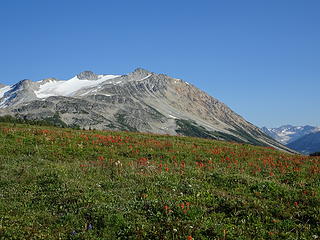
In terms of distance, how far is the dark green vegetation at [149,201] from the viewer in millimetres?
11055

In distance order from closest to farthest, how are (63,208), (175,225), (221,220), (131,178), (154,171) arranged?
(175,225), (221,220), (63,208), (131,178), (154,171)

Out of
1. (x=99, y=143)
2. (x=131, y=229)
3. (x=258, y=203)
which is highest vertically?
(x=99, y=143)

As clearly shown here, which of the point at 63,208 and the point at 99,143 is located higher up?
the point at 99,143

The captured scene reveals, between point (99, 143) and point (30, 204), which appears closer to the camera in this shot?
point (30, 204)

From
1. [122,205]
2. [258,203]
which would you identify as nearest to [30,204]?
[122,205]

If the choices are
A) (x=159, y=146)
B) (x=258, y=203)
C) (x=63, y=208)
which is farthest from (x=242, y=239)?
(x=159, y=146)

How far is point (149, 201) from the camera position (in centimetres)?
1328

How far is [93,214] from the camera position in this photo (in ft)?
40.0

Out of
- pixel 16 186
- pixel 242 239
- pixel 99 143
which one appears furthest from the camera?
pixel 99 143

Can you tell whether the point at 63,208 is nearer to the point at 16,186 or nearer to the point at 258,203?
the point at 16,186

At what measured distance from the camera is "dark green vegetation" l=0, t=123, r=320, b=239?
36.3ft

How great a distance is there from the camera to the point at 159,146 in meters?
28.2

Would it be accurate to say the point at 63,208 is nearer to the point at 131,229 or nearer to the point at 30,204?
the point at 30,204

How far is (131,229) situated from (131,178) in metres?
6.36
